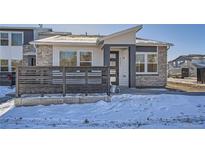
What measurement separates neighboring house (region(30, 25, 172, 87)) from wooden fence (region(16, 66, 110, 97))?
148 inches

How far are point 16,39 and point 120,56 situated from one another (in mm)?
9412

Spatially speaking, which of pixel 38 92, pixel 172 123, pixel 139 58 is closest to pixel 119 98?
pixel 38 92

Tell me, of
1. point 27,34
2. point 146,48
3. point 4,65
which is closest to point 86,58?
point 146,48

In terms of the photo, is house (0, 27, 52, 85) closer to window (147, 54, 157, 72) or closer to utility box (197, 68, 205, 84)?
window (147, 54, 157, 72)

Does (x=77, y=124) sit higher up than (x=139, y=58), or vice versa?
(x=139, y=58)

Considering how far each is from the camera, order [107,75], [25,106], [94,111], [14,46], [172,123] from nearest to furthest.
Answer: [172,123], [94,111], [25,106], [107,75], [14,46]

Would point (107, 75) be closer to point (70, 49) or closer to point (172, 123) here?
point (172, 123)

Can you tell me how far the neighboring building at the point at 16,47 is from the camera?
835 inches

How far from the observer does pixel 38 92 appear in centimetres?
1083

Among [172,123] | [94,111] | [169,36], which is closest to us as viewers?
[172,123]

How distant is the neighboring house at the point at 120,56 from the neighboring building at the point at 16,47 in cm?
538

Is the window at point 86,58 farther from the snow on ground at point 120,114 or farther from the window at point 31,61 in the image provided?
the window at point 31,61

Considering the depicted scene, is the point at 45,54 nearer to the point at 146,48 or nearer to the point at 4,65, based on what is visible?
the point at 146,48

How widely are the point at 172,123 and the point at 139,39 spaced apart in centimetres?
1100
